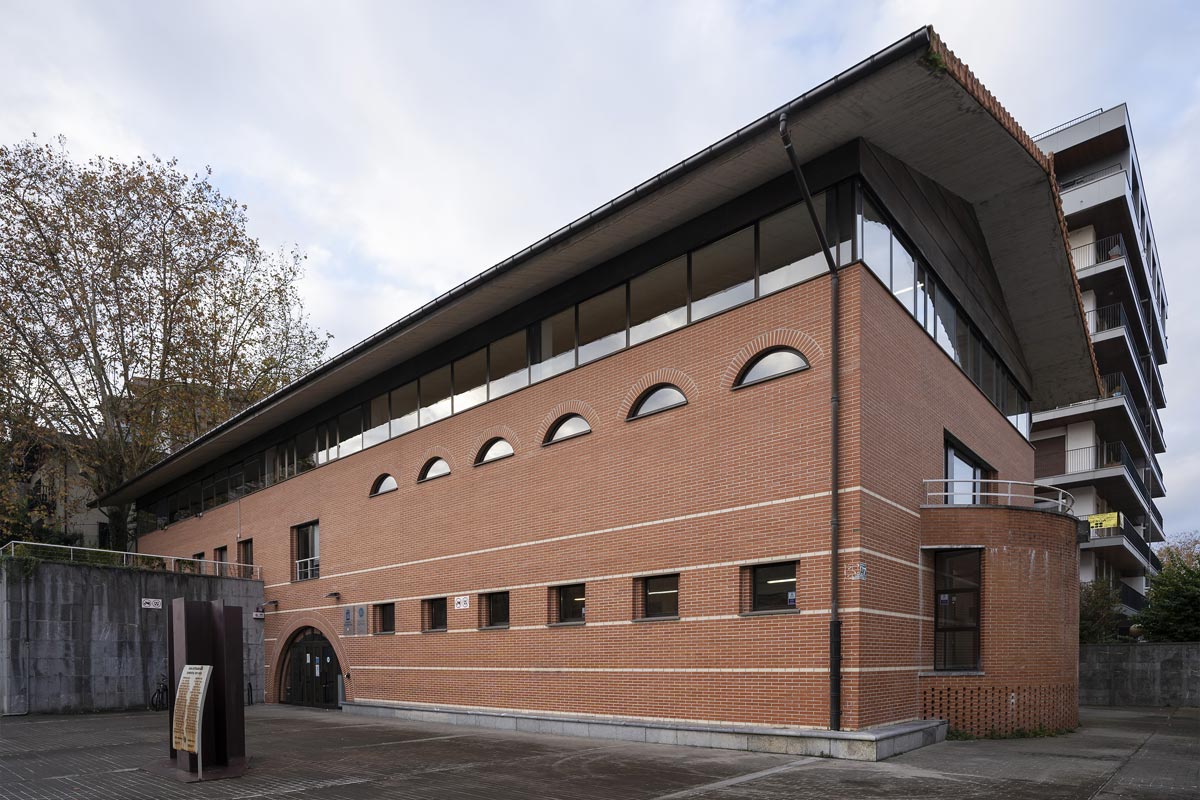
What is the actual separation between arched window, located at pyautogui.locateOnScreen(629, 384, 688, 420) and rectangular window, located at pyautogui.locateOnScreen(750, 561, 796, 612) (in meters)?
3.29

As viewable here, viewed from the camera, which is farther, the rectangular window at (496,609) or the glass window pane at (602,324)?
the rectangular window at (496,609)

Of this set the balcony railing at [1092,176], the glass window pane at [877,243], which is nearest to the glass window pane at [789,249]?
the glass window pane at [877,243]

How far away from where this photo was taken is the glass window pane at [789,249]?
1454 cm

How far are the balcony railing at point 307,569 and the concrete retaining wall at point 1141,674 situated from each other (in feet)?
72.1

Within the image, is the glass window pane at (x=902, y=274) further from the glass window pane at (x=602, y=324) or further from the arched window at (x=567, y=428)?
the arched window at (x=567, y=428)

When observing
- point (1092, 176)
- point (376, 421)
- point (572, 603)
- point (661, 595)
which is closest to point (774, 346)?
point (661, 595)

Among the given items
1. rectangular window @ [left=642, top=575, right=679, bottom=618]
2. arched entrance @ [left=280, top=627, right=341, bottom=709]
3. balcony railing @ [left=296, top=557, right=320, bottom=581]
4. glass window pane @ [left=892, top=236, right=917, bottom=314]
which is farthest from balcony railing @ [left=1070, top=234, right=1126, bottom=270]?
arched entrance @ [left=280, top=627, right=341, bottom=709]

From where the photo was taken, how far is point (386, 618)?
74.9 feet

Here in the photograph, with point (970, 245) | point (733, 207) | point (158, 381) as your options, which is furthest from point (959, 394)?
point (158, 381)

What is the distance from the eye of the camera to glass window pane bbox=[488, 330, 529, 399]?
19.5m

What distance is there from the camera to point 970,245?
60.4ft

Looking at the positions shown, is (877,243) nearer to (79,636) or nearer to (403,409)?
(403,409)

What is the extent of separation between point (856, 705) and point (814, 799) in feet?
11.3

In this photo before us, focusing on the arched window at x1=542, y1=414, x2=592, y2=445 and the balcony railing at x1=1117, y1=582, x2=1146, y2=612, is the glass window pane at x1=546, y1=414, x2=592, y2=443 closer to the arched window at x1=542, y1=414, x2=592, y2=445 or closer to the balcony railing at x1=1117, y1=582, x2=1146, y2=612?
the arched window at x1=542, y1=414, x2=592, y2=445
